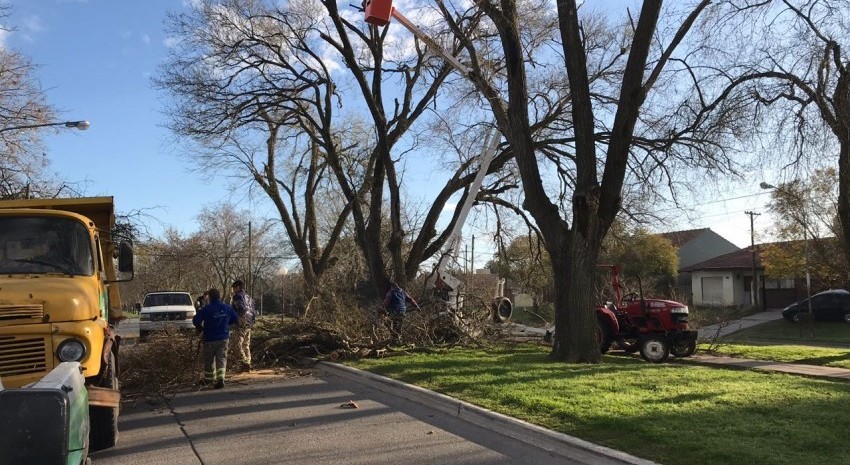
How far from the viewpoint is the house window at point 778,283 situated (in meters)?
48.6

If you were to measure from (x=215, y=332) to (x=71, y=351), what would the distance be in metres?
4.39

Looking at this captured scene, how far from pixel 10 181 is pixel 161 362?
1382 cm

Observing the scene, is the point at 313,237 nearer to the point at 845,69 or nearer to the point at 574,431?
the point at 845,69

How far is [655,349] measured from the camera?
14375mm

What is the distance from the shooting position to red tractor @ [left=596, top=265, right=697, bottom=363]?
47.3 feet

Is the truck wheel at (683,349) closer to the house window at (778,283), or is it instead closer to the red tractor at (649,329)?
the red tractor at (649,329)

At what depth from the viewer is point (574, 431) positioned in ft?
23.7

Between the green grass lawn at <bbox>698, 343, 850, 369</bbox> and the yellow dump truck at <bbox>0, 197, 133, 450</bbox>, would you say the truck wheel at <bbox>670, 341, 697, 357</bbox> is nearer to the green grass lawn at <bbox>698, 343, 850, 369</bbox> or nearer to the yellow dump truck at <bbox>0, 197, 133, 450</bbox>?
the green grass lawn at <bbox>698, 343, 850, 369</bbox>

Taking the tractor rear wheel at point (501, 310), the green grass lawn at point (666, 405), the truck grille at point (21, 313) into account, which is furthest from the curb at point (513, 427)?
the tractor rear wheel at point (501, 310)

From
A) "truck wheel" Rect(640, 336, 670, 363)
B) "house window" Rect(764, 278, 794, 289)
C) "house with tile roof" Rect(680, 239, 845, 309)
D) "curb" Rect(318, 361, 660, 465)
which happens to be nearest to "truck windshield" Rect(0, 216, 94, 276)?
"curb" Rect(318, 361, 660, 465)

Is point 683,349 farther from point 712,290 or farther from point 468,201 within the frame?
point 712,290

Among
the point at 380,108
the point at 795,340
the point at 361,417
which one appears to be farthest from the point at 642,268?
the point at 361,417

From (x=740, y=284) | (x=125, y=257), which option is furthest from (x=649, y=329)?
(x=740, y=284)

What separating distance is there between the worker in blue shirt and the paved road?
0.57m
